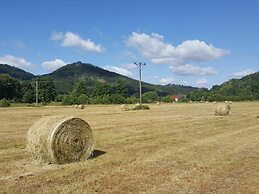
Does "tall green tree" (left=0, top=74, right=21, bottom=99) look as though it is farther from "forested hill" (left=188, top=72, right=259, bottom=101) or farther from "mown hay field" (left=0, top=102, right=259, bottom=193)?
"mown hay field" (left=0, top=102, right=259, bottom=193)

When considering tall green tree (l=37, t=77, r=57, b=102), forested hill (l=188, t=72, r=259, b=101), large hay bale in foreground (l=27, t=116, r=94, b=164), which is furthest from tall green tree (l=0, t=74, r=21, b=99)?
large hay bale in foreground (l=27, t=116, r=94, b=164)

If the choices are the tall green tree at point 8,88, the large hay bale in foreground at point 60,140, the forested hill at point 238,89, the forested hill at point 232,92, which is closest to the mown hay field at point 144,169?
the large hay bale in foreground at point 60,140

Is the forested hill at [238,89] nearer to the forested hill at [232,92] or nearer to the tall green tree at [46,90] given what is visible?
the forested hill at [232,92]

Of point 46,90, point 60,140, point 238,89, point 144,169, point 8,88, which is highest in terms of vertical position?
point 238,89

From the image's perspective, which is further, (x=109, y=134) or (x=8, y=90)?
(x=8, y=90)

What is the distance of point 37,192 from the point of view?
8.74 m

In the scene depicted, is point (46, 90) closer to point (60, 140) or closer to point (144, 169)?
point (60, 140)

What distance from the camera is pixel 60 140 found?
12.2 meters

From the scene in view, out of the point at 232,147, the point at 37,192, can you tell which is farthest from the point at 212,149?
the point at 37,192

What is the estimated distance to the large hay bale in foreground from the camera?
39.3 feet

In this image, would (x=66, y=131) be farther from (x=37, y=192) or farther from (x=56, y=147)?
(x=37, y=192)

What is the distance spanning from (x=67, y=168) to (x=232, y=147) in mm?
6949

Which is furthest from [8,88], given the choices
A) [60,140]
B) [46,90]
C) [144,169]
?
[144,169]

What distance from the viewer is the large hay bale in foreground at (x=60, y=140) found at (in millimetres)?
11969
